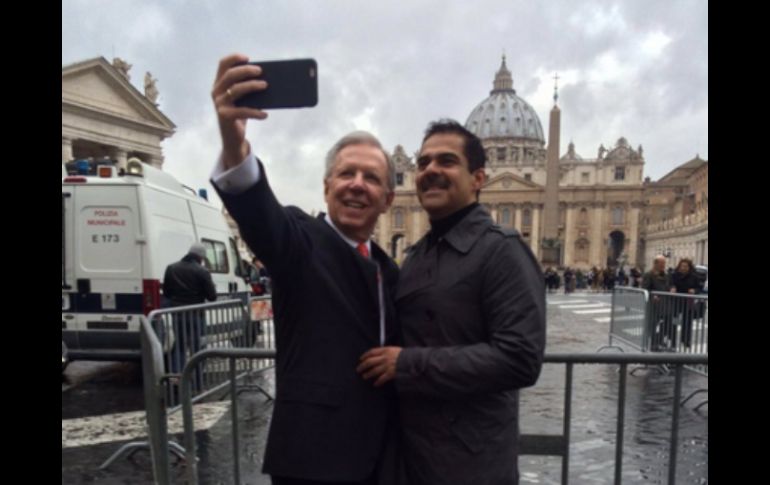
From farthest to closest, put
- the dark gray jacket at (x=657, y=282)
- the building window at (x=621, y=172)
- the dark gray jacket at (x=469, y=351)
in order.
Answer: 1. the building window at (x=621, y=172)
2. the dark gray jacket at (x=657, y=282)
3. the dark gray jacket at (x=469, y=351)

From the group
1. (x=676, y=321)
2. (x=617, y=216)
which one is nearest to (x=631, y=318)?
(x=676, y=321)

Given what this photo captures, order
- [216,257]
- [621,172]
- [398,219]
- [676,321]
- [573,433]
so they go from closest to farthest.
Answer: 1. [573,433]
2. [676,321]
3. [216,257]
4. [621,172]
5. [398,219]

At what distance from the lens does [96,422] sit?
521 cm

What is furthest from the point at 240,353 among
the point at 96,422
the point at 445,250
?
the point at 96,422

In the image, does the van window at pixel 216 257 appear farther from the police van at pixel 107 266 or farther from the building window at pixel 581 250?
the building window at pixel 581 250

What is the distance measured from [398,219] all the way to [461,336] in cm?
9740

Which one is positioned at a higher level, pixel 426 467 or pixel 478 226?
pixel 478 226

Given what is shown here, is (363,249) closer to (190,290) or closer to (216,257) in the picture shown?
(190,290)

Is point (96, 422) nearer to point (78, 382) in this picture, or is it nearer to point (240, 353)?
point (78, 382)

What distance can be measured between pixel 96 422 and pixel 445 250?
A: 4.98 m

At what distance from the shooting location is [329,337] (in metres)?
1.55

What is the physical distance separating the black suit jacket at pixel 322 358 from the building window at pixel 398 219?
96.7 metres

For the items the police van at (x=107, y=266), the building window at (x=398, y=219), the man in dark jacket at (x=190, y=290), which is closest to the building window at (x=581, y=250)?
the building window at (x=398, y=219)

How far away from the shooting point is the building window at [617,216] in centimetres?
9319
